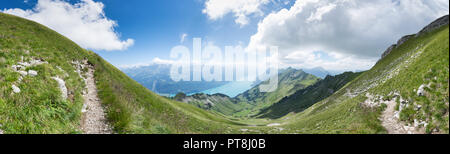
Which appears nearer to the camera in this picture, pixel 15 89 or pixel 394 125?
pixel 15 89

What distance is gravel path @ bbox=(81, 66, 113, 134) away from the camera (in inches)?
341

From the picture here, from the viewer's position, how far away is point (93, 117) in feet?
32.2

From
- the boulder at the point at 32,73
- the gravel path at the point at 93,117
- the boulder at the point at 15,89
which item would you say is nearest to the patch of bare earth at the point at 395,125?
the gravel path at the point at 93,117

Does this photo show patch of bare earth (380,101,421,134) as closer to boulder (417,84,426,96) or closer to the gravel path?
boulder (417,84,426,96)

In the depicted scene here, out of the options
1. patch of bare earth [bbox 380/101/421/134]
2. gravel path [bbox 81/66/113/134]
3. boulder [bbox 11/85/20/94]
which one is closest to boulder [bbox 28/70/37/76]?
boulder [bbox 11/85/20/94]

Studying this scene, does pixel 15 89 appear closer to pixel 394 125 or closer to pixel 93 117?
pixel 93 117

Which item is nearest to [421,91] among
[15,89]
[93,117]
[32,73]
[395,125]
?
[395,125]

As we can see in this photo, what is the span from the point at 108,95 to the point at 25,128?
802 centimetres

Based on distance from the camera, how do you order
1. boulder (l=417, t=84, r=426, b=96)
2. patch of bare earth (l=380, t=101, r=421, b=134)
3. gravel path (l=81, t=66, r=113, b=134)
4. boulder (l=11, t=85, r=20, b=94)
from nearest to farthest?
boulder (l=11, t=85, r=20, b=94) → gravel path (l=81, t=66, r=113, b=134) → patch of bare earth (l=380, t=101, r=421, b=134) → boulder (l=417, t=84, r=426, b=96)
